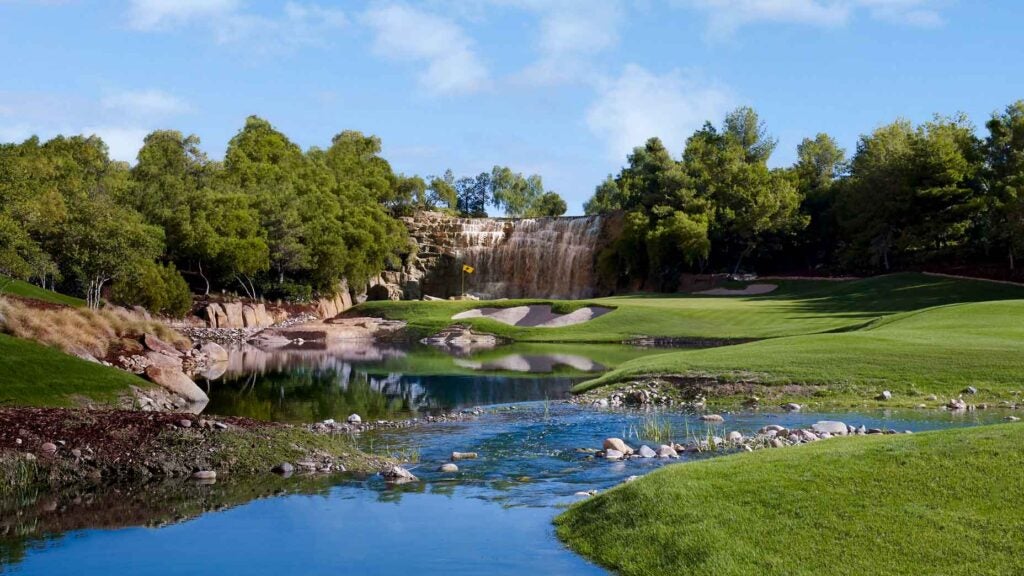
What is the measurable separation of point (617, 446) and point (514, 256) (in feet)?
241

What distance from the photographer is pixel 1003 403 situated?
2305 centimetres

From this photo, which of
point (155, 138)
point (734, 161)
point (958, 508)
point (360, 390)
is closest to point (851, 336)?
point (360, 390)

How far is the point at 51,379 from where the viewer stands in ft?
74.3

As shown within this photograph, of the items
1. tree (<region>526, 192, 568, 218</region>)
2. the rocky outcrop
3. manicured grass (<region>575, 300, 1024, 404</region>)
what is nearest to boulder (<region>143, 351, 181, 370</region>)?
manicured grass (<region>575, 300, 1024, 404</region>)

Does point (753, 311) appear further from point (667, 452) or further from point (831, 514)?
point (831, 514)

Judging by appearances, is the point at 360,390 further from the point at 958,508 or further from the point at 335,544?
the point at 958,508

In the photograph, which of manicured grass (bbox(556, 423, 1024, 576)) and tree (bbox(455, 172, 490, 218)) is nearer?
manicured grass (bbox(556, 423, 1024, 576))

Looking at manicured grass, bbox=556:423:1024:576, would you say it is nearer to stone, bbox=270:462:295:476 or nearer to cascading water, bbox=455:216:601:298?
stone, bbox=270:462:295:476

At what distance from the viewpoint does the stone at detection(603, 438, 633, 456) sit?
18047 mm

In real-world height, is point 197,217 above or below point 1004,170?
below

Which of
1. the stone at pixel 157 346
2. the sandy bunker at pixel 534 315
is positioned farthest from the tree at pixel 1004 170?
the stone at pixel 157 346

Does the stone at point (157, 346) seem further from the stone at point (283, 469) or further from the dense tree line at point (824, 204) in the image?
the dense tree line at point (824, 204)

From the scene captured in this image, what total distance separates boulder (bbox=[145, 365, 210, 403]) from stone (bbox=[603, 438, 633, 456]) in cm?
1502

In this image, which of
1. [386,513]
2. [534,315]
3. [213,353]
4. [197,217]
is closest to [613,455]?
[386,513]
